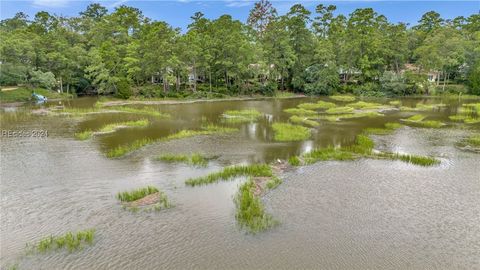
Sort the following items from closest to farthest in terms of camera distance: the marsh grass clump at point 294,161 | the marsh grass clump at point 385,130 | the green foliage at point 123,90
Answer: the marsh grass clump at point 294,161
the marsh grass clump at point 385,130
the green foliage at point 123,90

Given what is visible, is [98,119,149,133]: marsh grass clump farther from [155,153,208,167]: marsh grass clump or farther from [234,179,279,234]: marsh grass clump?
[234,179,279,234]: marsh grass clump

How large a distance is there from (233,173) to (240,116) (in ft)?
69.1

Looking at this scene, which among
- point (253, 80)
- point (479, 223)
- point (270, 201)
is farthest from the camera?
point (253, 80)

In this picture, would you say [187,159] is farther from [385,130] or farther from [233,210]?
[385,130]

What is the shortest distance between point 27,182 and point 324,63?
192 feet

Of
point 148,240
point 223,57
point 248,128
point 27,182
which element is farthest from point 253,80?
point 148,240

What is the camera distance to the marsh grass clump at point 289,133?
93.4ft

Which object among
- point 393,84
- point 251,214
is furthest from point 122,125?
point 393,84

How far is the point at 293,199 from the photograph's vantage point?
16391 millimetres

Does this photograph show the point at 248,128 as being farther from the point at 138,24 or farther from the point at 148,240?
the point at 138,24

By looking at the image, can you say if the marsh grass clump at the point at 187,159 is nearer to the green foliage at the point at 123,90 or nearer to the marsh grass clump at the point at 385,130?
the marsh grass clump at the point at 385,130

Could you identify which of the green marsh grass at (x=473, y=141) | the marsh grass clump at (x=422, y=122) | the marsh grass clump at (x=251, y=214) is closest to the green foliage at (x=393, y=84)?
the marsh grass clump at (x=422, y=122)

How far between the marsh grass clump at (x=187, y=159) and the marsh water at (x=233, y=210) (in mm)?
476

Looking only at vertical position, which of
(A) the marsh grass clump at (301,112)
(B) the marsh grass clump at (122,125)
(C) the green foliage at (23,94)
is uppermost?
(C) the green foliage at (23,94)
